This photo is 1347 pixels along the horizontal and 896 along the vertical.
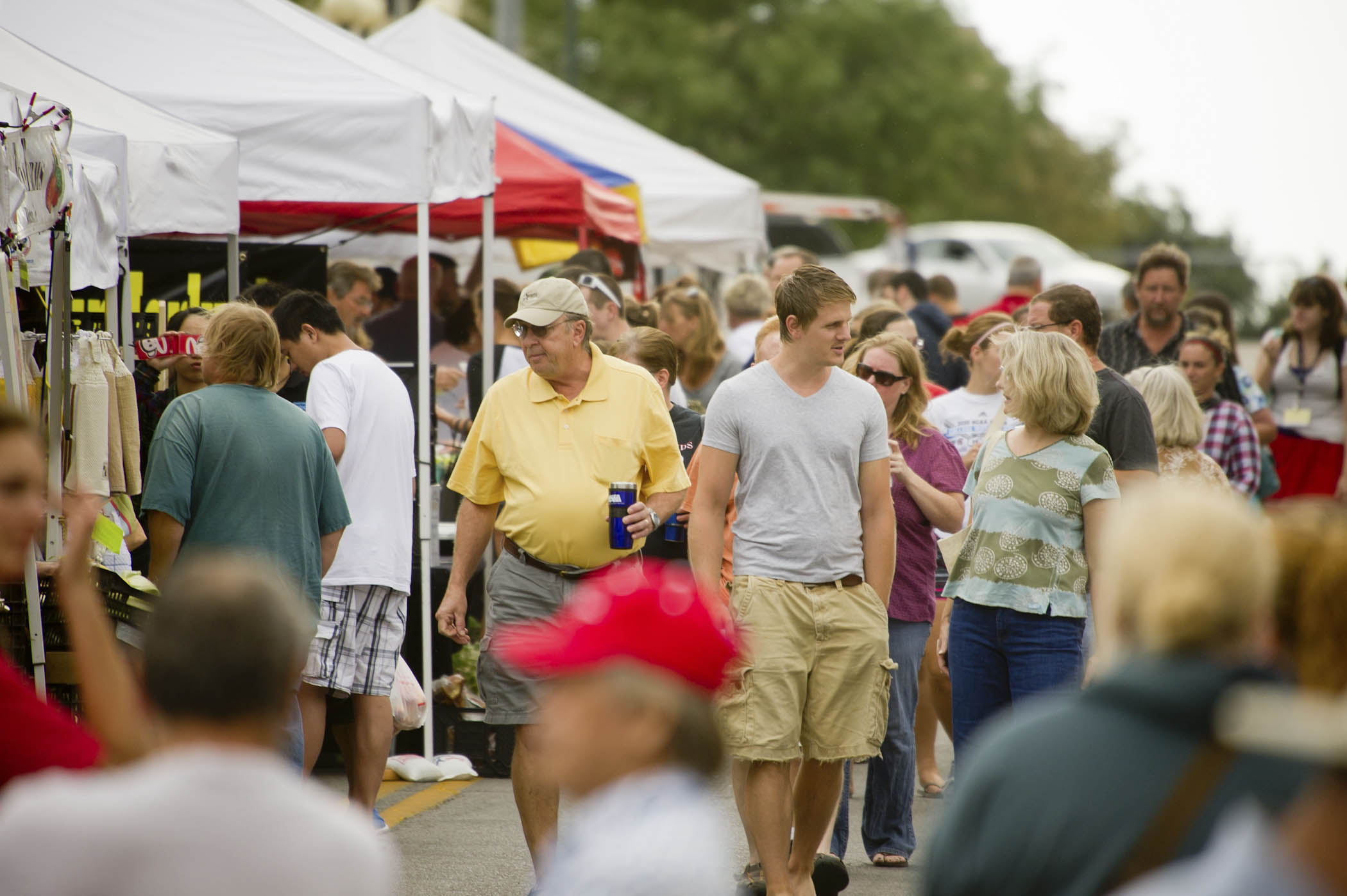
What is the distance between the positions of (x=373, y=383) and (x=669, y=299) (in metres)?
3.36

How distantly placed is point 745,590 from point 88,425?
2.37 metres

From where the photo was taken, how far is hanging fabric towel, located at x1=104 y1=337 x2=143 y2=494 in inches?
228

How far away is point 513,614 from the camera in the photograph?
18.6ft

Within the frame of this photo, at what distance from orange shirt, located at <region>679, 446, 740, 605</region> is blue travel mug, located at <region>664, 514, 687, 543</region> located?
25 centimetres

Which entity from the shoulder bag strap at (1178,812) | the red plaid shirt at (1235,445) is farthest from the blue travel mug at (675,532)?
A: the shoulder bag strap at (1178,812)

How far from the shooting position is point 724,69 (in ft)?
126

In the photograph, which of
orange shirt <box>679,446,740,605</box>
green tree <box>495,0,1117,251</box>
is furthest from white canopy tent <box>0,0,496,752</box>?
green tree <box>495,0,1117,251</box>

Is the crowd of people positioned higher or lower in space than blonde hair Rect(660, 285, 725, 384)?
lower

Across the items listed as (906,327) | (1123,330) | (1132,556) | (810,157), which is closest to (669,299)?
(906,327)

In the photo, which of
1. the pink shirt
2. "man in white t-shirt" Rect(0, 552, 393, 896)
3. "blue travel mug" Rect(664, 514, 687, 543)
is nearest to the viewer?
"man in white t-shirt" Rect(0, 552, 393, 896)

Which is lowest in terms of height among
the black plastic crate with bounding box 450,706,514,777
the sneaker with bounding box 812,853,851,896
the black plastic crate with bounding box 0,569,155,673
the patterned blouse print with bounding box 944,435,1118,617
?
the black plastic crate with bounding box 450,706,514,777

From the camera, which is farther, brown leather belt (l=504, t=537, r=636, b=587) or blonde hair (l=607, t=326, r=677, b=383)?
blonde hair (l=607, t=326, r=677, b=383)

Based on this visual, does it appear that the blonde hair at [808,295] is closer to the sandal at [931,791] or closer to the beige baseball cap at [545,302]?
the beige baseball cap at [545,302]

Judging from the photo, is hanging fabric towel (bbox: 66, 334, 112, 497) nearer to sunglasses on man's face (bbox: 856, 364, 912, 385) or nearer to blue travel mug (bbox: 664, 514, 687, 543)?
blue travel mug (bbox: 664, 514, 687, 543)
